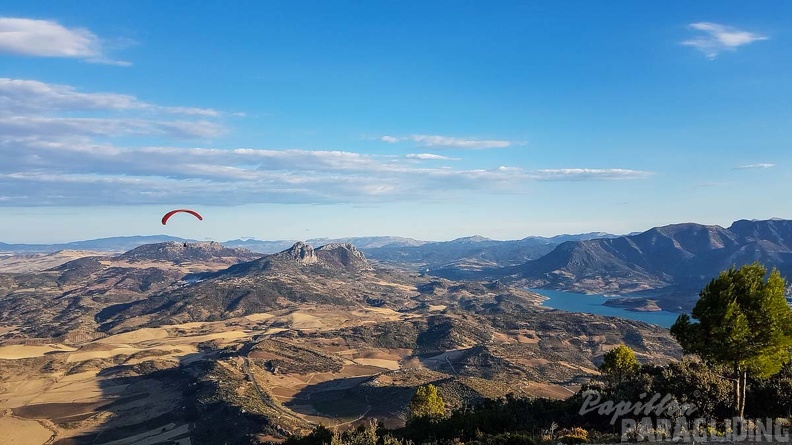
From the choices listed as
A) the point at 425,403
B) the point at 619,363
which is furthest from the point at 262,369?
the point at 619,363

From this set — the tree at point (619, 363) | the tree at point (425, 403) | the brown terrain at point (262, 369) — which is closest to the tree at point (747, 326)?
the tree at point (619, 363)

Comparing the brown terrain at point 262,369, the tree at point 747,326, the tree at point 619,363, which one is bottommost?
the brown terrain at point 262,369

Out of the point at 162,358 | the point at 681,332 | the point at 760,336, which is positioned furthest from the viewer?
the point at 162,358

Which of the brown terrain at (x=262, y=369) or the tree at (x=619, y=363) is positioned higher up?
the tree at (x=619, y=363)

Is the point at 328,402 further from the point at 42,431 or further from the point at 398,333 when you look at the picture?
the point at 398,333

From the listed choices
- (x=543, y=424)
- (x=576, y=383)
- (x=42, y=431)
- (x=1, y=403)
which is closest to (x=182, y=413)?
(x=42, y=431)

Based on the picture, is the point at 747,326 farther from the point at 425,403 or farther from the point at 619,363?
the point at 425,403

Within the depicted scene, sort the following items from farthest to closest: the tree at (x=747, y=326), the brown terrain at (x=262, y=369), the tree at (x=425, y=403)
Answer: the brown terrain at (x=262, y=369), the tree at (x=425, y=403), the tree at (x=747, y=326)

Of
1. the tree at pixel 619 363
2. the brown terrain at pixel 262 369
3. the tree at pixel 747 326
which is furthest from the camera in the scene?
the brown terrain at pixel 262 369

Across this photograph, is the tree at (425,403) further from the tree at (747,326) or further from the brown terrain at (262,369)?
the tree at (747,326)
